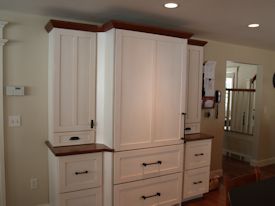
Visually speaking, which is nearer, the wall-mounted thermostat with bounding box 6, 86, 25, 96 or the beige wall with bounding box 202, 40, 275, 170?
the wall-mounted thermostat with bounding box 6, 86, 25, 96

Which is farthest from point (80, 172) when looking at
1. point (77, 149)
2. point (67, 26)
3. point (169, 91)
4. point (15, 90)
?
point (67, 26)

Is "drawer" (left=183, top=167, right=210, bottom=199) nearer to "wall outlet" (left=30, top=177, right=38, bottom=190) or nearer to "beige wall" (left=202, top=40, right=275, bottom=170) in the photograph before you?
"beige wall" (left=202, top=40, right=275, bottom=170)

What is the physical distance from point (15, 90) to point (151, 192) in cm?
189

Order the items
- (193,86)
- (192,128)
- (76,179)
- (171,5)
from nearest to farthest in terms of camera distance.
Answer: (171,5)
(76,179)
(193,86)
(192,128)

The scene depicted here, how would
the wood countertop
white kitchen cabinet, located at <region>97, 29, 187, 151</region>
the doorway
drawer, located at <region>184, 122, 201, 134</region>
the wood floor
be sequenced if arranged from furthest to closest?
1. the doorway
2. drawer, located at <region>184, 122, 201, 134</region>
3. the wood floor
4. the wood countertop
5. white kitchen cabinet, located at <region>97, 29, 187, 151</region>

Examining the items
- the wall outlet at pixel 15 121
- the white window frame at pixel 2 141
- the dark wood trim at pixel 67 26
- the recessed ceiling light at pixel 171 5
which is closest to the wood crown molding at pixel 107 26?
the dark wood trim at pixel 67 26

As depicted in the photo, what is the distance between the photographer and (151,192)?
9.52 feet

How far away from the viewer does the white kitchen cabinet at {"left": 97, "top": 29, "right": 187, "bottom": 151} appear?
2602 mm

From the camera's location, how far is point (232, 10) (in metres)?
2.44

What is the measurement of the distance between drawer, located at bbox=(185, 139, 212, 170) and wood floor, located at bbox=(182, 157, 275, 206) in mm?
500

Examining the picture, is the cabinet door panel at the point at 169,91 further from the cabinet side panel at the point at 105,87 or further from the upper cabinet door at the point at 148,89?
the cabinet side panel at the point at 105,87

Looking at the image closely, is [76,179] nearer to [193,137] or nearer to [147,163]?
[147,163]

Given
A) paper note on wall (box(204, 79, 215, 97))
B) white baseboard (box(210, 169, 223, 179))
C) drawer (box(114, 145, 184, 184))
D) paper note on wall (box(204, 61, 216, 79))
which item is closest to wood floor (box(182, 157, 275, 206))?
white baseboard (box(210, 169, 223, 179))

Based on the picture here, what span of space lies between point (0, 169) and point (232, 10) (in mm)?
2881
